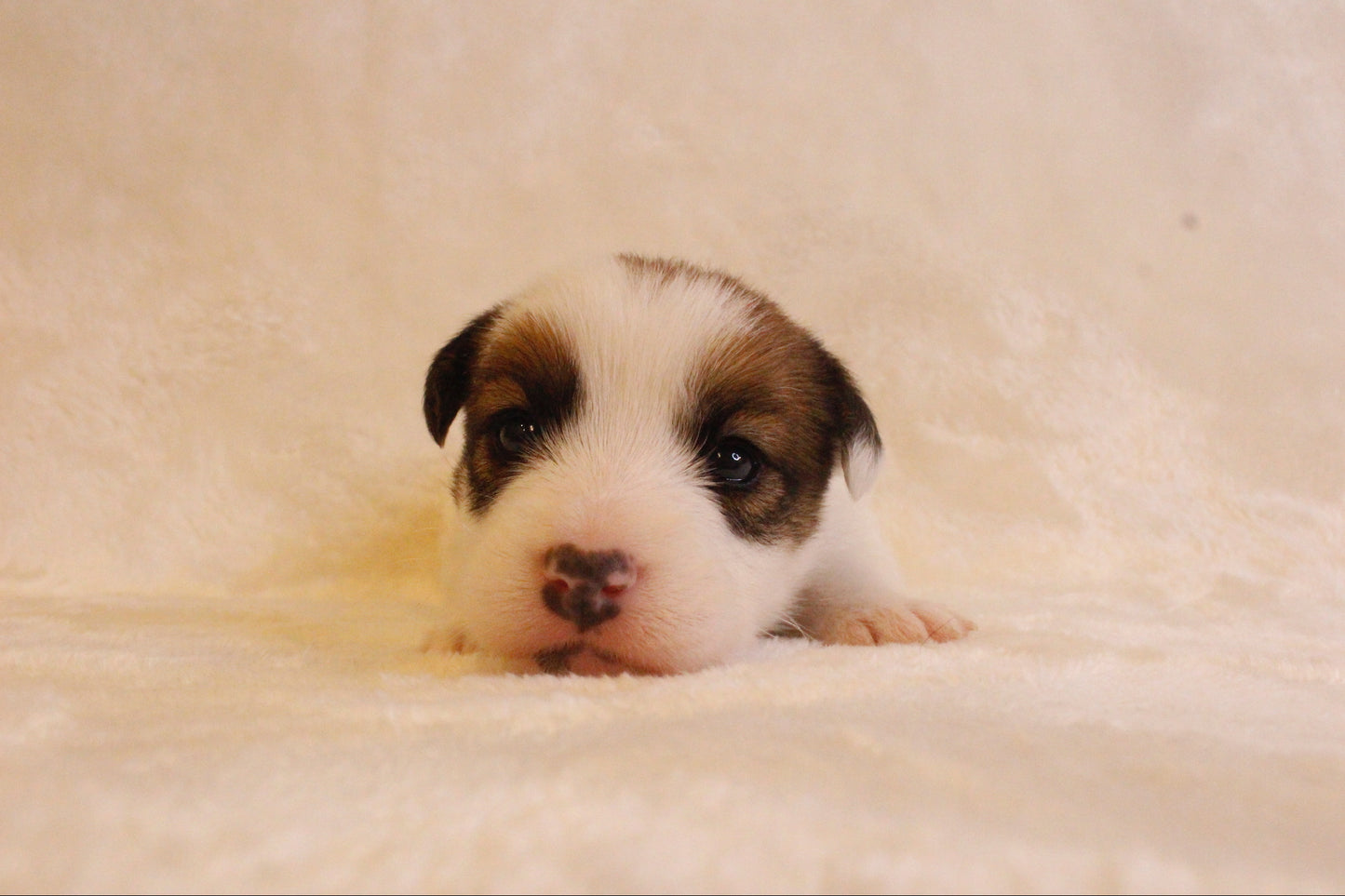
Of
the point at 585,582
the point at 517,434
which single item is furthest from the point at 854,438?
the point at 585,582

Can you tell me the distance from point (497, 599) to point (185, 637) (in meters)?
0.76

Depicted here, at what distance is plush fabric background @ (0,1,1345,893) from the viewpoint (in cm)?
268

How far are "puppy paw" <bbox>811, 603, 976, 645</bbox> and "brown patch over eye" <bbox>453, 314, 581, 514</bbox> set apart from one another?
0.74 metres

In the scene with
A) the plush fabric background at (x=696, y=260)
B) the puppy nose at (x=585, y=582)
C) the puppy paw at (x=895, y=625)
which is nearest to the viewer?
the puppy nose at (x=585, y=582)

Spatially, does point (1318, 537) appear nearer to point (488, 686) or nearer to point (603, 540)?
point (603, 540)

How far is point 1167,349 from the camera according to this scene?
3.52 m

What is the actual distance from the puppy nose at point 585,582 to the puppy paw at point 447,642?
38 centimetres

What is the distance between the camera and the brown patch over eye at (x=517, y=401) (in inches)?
71.7

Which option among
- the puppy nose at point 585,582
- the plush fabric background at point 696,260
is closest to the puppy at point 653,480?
the puppy nose at point 585,582

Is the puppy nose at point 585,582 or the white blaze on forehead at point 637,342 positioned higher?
the white blaze on forehead at point 637,342

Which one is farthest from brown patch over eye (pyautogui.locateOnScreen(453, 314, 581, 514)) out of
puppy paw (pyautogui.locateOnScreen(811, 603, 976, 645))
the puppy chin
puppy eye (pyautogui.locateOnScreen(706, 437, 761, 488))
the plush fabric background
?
puppy paw (pyautogui.locateOnScreen(811, 603, 976, 645))

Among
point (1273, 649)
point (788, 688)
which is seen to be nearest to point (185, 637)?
point (788, 688)

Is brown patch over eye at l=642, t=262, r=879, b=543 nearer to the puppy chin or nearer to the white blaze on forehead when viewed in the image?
the white blaze on forehead

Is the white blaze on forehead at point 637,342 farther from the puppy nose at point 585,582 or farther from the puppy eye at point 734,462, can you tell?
the puppy nose at point 585,582
